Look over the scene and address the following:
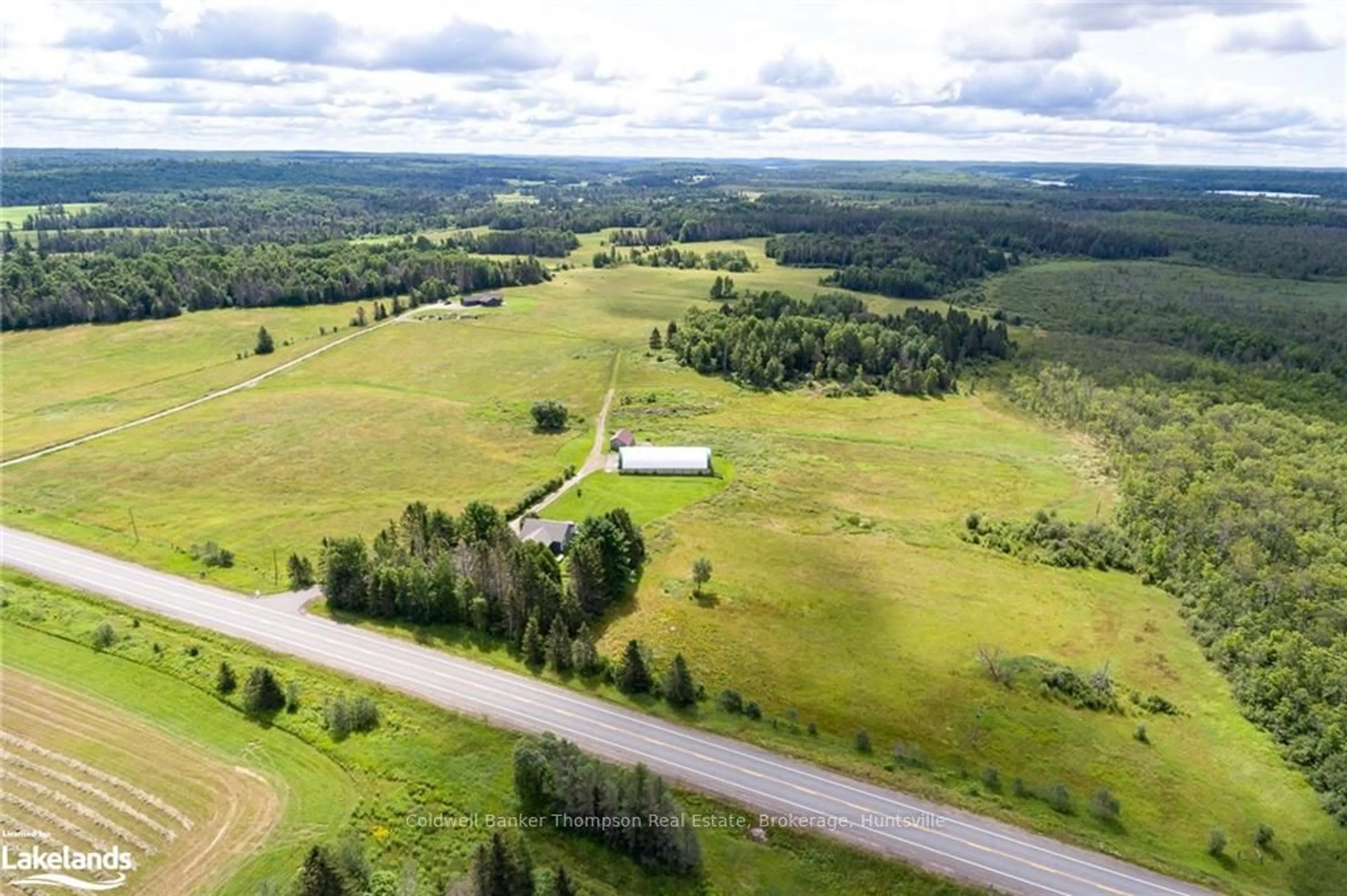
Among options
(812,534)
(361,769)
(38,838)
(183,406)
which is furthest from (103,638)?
(183,406)

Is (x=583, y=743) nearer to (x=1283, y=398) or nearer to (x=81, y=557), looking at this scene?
(x=81, y=557)

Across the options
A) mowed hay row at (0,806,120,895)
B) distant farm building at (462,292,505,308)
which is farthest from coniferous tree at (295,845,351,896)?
distant farm building at (462,292,505,308)

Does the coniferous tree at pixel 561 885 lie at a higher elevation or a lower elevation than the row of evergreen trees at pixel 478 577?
lower

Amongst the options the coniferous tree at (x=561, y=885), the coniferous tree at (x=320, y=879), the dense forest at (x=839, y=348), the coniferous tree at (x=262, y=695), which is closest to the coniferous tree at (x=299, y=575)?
the coniferous tree at (x=262, y=695)

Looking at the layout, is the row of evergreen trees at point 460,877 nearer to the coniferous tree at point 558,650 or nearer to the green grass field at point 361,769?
the green grass field at point 361,769

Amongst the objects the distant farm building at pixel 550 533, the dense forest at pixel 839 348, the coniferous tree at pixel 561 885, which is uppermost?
the dense forest at pixel 839 348

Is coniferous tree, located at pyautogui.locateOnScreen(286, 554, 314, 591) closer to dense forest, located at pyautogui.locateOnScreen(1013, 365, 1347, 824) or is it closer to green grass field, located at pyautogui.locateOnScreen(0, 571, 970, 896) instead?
green grass field, located at pyautogui.locateOnScreen(0, 571, 970, 896)

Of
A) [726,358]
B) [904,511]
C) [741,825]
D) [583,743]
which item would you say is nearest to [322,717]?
[583,743]
